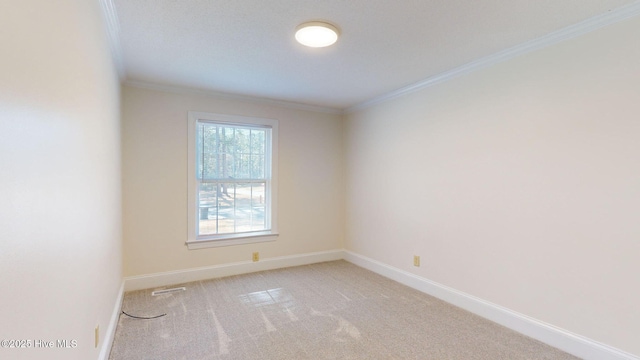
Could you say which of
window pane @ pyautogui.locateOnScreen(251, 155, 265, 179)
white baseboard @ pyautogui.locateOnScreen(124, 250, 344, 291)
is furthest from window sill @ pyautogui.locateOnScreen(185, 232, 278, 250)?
window pane @ pyautogui.locateOnScreen(251, 155, 265, 179)

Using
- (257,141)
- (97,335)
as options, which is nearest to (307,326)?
(97,335)

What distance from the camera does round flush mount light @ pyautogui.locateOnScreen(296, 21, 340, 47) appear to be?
2176 mm

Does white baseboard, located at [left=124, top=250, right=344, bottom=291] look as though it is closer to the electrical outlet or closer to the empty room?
the empty room

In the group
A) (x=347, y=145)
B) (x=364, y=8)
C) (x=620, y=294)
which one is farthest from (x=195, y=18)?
(x=620, y=294)

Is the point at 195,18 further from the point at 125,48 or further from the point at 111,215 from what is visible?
the point at 111,215

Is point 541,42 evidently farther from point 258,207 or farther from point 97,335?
point 97,335

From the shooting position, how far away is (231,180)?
13.3ft

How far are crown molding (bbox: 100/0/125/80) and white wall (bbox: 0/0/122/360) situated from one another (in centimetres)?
11

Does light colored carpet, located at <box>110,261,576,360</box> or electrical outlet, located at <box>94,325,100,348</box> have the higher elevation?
electrical outlet, located at <box>94,325,100,348</box>

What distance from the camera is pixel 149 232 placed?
3.59 meters

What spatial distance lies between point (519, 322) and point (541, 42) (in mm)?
2307

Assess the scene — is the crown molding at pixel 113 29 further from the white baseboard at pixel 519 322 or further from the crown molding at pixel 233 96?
the white baseboard at pixel 519 322

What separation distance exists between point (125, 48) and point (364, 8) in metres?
2.07

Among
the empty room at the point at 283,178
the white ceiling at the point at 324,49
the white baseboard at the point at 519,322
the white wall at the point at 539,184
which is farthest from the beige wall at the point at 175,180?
the white baseboard at the point at 519,322
